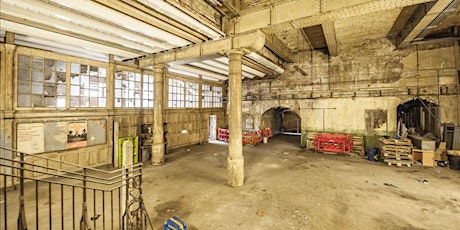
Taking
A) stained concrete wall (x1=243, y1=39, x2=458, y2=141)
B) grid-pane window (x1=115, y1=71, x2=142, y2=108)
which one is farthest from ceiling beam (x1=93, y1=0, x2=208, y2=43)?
stained concrete wall (x1=243, y1=39, x2=458, y2=141)

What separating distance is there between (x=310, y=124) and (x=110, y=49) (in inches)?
448

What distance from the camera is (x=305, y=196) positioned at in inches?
224

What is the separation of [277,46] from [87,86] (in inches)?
349

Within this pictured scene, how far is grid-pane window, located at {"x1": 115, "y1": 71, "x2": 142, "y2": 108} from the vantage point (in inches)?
353

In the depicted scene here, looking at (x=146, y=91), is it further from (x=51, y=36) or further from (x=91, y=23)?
(x=91, y=23)

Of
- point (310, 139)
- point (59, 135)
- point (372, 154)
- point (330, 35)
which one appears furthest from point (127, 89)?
point (372, 154)

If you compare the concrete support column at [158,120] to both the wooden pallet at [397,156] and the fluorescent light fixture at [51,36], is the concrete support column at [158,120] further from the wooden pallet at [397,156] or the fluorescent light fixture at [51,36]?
the wooden pallet at [397,156]

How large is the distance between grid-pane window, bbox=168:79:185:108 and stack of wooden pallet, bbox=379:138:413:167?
11267mm

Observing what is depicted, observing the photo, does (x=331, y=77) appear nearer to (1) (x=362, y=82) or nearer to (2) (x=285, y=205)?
(1) (x=362, y=82)

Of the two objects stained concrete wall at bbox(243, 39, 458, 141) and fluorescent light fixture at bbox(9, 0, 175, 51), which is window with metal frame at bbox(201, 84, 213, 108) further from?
fluorescent light fixture at bbox(9, 0, 175, 51)

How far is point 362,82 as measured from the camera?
1082 cm

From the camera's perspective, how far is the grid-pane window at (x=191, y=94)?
1290 cm

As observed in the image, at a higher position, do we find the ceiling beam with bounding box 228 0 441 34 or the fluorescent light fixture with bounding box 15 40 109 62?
the ceiling beam with bounding box 228 0 441 34

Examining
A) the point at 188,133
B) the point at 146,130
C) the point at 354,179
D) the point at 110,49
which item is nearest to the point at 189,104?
the point at 188,133
